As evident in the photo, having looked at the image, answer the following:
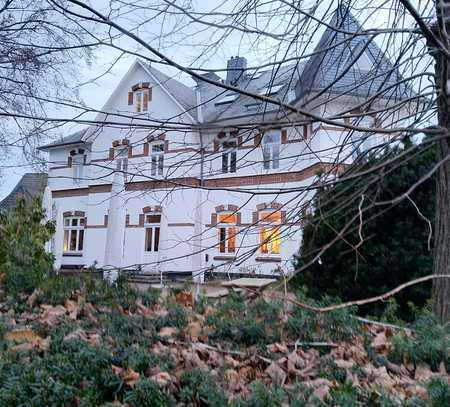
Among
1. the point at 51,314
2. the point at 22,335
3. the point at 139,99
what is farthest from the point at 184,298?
the point at 139,99

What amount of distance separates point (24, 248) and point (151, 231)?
1304 centimetres

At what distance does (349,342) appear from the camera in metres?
2.50

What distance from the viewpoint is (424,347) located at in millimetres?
2225

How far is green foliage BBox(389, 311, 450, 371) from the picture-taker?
7.20 ft

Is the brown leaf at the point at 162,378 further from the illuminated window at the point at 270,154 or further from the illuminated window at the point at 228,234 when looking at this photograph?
the illuminated window at the point at 270,154

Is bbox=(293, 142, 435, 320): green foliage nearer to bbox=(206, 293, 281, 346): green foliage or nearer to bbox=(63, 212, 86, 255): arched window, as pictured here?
bbox=(206, 293, 281, 346): green foliage

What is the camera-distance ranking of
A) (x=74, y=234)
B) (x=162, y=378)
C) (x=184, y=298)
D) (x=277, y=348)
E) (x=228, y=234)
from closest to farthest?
(x=162, y=378)
(x=277, y=348)
(x=184, y=298)
(x=228, y=234)
(x=74, y=234)

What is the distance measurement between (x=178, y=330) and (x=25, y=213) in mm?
5897

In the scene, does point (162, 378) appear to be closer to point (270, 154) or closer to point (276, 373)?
point (276, 373)

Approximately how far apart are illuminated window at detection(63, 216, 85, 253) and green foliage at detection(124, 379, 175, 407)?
20.3m

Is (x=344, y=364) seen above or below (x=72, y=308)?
below

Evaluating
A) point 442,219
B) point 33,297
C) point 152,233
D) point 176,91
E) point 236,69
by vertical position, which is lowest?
point 33,297

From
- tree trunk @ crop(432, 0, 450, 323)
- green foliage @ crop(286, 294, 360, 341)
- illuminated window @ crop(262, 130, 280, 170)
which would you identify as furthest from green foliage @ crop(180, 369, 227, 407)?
tree trunk @ crop(432, 0, 450, 323)

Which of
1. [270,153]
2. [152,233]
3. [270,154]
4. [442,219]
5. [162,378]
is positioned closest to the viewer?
[162,378]
